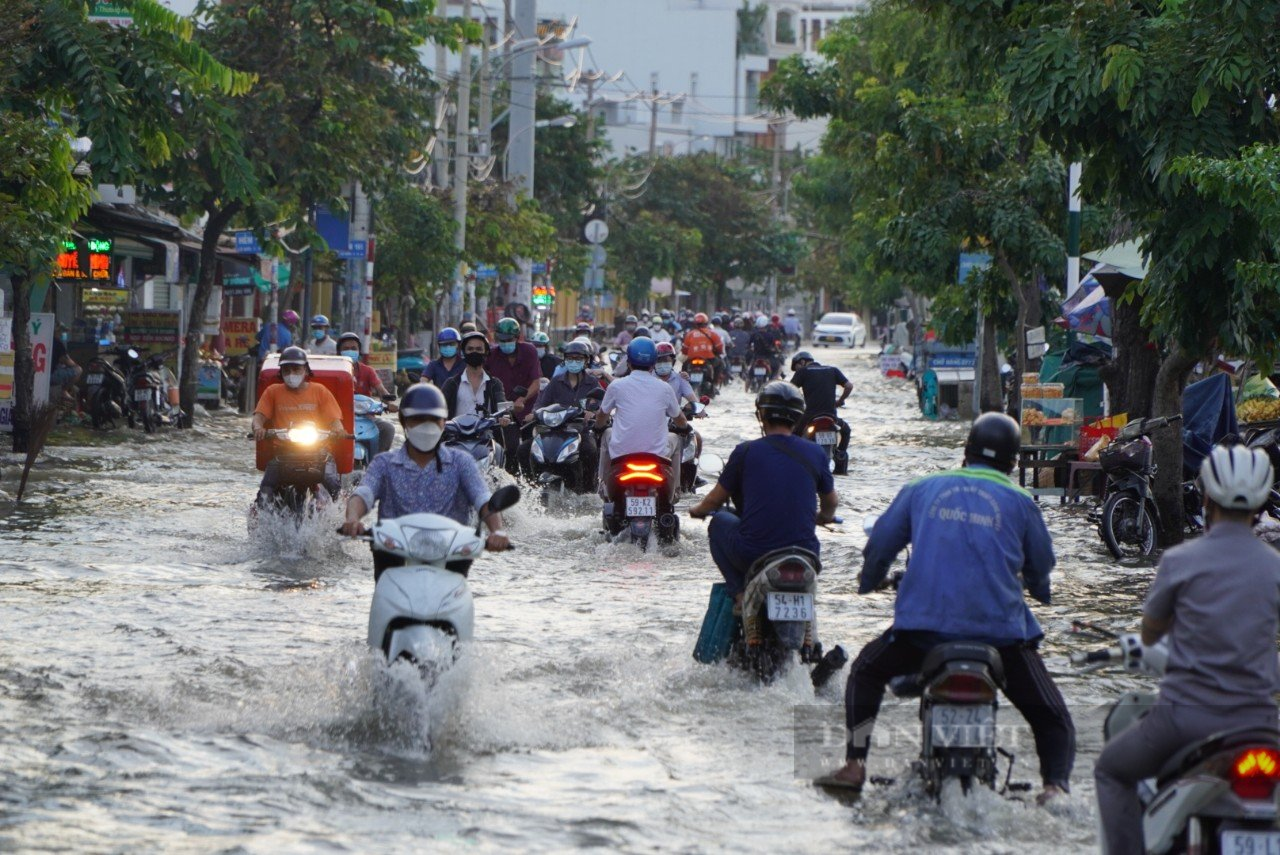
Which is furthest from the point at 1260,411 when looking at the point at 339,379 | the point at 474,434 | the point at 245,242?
the point at 245,242

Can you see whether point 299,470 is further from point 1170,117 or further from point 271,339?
point 271,339

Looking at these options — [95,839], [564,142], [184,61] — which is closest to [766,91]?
[184,61]

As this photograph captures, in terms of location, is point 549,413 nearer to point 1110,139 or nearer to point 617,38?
point 1110,139

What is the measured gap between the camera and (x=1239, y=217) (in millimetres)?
13391

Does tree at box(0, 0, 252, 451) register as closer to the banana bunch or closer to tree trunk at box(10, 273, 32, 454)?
tree trunk at box(10, 273, 32, 454)

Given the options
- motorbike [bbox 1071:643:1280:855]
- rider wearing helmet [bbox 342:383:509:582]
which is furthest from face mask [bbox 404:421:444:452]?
motorbike [bbox 1071:643:1280:855]

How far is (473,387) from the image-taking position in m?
17.3

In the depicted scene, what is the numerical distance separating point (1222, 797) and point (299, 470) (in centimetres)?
973

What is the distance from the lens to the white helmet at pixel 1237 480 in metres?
5.36

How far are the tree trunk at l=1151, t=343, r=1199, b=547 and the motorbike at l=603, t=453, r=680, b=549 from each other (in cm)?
401

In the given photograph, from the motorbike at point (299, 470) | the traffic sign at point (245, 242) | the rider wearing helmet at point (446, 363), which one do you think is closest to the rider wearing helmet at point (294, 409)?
the motorbike at point (299, 470)

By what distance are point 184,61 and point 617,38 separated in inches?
4109

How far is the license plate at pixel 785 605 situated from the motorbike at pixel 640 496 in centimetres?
556

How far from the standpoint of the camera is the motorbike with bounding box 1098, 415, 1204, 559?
596 inches
